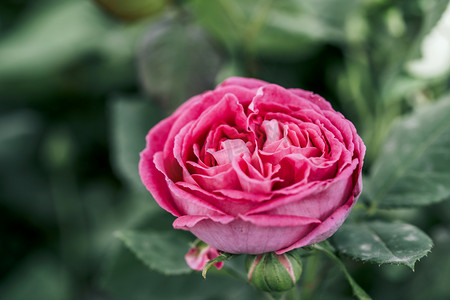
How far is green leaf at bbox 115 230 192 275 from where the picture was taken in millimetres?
649

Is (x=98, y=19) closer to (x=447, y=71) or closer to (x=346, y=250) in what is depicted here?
(x=447, y=71)

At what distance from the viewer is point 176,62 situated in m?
0.91

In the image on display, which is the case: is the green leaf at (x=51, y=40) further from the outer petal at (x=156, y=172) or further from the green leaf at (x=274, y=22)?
the outer petal at (x=156, y=172)

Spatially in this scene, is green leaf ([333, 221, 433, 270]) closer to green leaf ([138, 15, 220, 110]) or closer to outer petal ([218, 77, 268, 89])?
outer petal ([218, 77, 268, 89])

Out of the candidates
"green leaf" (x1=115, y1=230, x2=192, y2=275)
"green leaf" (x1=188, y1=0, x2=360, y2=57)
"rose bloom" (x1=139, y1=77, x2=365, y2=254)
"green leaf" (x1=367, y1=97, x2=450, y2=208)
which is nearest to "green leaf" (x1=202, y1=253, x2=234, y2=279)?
"rose bloom" (x1=139, y1=77, x2=365, y2=254)

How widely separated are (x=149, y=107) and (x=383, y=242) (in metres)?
0.54

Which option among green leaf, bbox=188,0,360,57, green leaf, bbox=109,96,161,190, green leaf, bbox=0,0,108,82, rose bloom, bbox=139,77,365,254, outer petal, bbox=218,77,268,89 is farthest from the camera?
green leaf, bbox=0,0,108,82

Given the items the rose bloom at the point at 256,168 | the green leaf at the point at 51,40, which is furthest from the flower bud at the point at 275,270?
the green leaf at the point at 51,40

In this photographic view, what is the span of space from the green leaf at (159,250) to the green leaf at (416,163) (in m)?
0.28

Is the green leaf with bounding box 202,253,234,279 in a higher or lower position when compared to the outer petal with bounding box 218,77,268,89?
lower

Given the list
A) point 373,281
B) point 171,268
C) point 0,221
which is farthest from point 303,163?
point 0,221

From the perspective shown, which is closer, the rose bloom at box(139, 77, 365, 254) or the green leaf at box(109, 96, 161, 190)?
the rose bloom at box(139, 77, 365, 254)

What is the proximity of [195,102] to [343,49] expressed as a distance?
0.61 meters

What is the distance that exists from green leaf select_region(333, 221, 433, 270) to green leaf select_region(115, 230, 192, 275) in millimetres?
202
